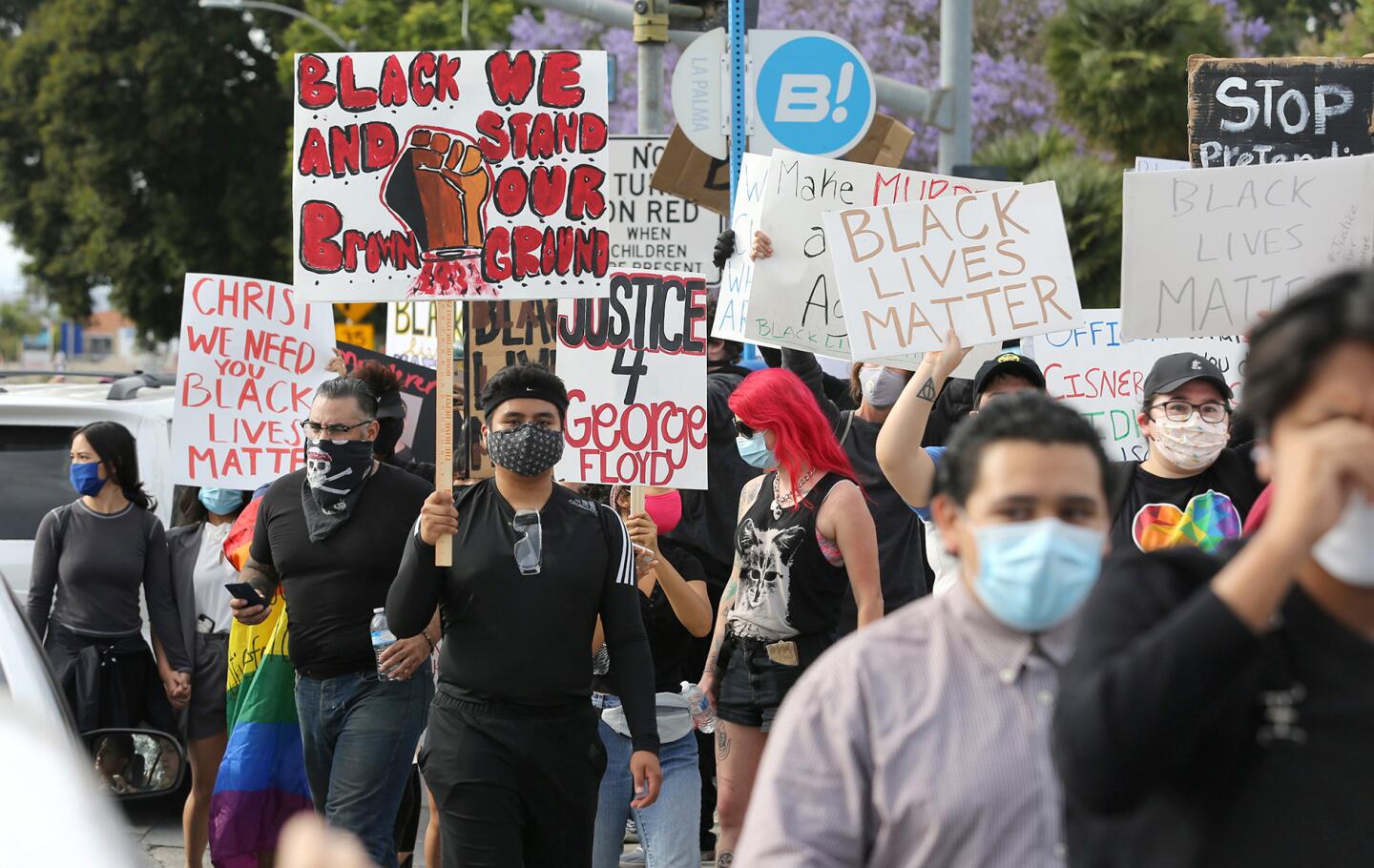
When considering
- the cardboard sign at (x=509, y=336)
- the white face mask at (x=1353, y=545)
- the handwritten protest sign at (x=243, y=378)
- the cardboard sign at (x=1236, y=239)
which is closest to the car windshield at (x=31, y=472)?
the handwritten protest sign at (x=243, y=378)

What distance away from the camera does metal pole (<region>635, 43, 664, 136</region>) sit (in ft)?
37.5

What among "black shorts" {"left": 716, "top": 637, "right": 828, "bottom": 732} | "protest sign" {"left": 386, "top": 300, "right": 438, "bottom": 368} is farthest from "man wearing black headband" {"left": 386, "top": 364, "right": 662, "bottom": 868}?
"protest sign" {"left": 386, "top": 300, "right": 438, "bottom": 368}

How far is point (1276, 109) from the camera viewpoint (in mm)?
6816

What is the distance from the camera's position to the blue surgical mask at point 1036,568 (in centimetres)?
247

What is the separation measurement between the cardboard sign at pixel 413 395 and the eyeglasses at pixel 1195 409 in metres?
3.78

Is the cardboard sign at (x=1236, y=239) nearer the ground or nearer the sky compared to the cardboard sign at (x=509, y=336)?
nearer the sky

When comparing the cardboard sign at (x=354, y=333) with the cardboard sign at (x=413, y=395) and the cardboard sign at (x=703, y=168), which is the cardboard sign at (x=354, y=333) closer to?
the cardboard sign at (x=703, y=168)

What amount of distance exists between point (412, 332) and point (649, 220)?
180cm

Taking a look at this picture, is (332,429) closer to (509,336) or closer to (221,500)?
(221,500)

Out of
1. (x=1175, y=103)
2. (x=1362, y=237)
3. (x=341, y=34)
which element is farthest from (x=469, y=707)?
(x=341, y=34)

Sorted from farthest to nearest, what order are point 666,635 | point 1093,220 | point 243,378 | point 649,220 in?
point 1093,220 → point 649,220 → point 243,378 → point 666,635

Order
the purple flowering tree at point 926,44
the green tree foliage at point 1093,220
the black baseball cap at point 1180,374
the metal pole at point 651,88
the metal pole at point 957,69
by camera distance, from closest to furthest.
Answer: the black baseball cap at point 1180,374 → the metal pole at point 651,88 → the metal pole at point 957,69 → the green tree foliage at point 1093,220 → the purple flowering tree at point 926,44

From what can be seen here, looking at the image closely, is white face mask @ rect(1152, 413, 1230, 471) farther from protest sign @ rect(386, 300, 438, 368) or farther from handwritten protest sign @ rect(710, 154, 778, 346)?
protest sign @ rect(386, 300, 438, 368)

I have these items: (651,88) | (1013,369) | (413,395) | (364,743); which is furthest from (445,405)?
(651,88)
